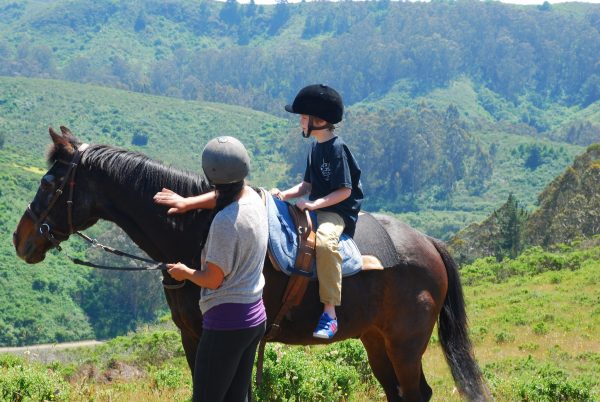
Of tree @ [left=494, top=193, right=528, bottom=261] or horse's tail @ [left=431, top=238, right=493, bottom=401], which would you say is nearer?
horse's tail @ [left=431, top=238, right=493, bottom=401]

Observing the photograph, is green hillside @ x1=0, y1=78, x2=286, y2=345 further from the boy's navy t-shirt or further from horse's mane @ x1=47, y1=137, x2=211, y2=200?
the boy's navy t-shirt

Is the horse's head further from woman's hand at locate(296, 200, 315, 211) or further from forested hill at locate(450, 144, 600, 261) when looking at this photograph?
forested hill at locate(450, 144, 600, 261)

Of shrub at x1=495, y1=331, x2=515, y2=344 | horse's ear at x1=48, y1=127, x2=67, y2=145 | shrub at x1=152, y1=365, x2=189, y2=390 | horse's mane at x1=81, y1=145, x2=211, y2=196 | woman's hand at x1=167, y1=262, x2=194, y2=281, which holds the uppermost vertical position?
horse's ear at x1=48, y1=127, x2=67, y2=145

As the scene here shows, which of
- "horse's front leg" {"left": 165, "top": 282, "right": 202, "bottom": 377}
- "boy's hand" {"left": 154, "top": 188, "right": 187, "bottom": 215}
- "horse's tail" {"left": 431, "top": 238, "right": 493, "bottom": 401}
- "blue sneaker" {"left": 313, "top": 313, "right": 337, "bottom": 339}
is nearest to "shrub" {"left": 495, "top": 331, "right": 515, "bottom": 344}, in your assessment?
"horse's tail" {"left": 431, "top": 238, "right": 493, "bottom": 401}

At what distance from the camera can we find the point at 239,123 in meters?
167

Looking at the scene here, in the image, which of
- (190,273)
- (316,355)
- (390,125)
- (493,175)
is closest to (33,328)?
(316,355)

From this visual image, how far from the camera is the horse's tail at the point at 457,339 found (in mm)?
6188

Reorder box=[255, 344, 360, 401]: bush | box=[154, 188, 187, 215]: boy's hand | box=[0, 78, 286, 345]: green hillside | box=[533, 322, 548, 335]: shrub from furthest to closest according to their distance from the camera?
box=[0, 78, 286, 345]: green hillside, box=[533, 322, 548, 335]: shrub, box=[255, 344, 360, 401]: bush, box=[154, 188, 187, 215]: boy's hand

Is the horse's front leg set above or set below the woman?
below

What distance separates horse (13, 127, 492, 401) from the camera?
4910mm

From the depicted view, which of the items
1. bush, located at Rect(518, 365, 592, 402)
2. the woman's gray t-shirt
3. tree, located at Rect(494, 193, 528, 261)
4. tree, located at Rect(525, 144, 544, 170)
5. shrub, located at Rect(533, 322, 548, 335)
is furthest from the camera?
tree, located at Rect(525, 144, 544, 170)

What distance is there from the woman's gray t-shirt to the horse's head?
54.9 inches

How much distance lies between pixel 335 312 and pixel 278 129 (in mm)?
162598

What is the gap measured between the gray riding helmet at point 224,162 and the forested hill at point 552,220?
114ft
